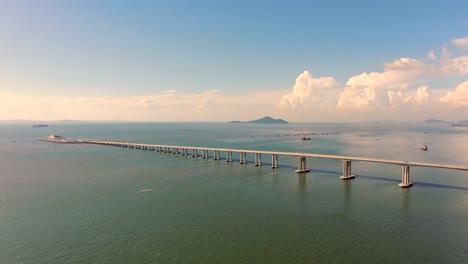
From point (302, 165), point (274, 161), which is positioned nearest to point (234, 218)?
point (302, 165)

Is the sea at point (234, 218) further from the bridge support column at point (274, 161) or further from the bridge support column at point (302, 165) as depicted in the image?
the bridge support column at point (274, 161)

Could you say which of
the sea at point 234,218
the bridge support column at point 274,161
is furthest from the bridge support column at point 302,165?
the bridge support column at point 274,161

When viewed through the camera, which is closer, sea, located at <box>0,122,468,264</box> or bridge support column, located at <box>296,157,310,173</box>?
sea, located at <box>0,122,468,264</box>

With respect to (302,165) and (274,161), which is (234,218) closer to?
(302,165)

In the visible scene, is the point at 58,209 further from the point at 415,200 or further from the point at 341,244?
the point at 415,200

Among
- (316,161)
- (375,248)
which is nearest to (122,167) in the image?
(316,161)

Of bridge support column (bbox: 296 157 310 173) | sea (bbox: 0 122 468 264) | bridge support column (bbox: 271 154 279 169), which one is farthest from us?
bridge support column (bbox: 271 154 279 169)

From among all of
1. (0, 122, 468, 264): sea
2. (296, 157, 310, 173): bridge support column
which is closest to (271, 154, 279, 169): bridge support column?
(296, 157, 310, 173): bridge support column

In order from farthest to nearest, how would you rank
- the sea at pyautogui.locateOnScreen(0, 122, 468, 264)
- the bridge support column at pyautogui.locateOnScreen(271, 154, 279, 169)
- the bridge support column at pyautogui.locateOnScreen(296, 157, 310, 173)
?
1. the bridge support column at pyautogui.locateOnScreen(271, 154, 279, 169)
2. the bridge support column at pyautogui.locateOnScreen(296, 157, 310, 173)
3. the sea at pyautogui.locateOnScreen(0, 122, 468, 264)

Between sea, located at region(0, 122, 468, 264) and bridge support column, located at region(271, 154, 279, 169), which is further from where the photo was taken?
bridge support column, located at region(271, 154, 279, 169)

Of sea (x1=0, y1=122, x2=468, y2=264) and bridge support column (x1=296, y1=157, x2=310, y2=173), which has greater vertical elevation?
bridge support column (x1=296, y1=157, x2=310, y2=173)

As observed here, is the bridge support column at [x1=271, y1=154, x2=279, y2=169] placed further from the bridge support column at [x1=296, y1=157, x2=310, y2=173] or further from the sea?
the sea
